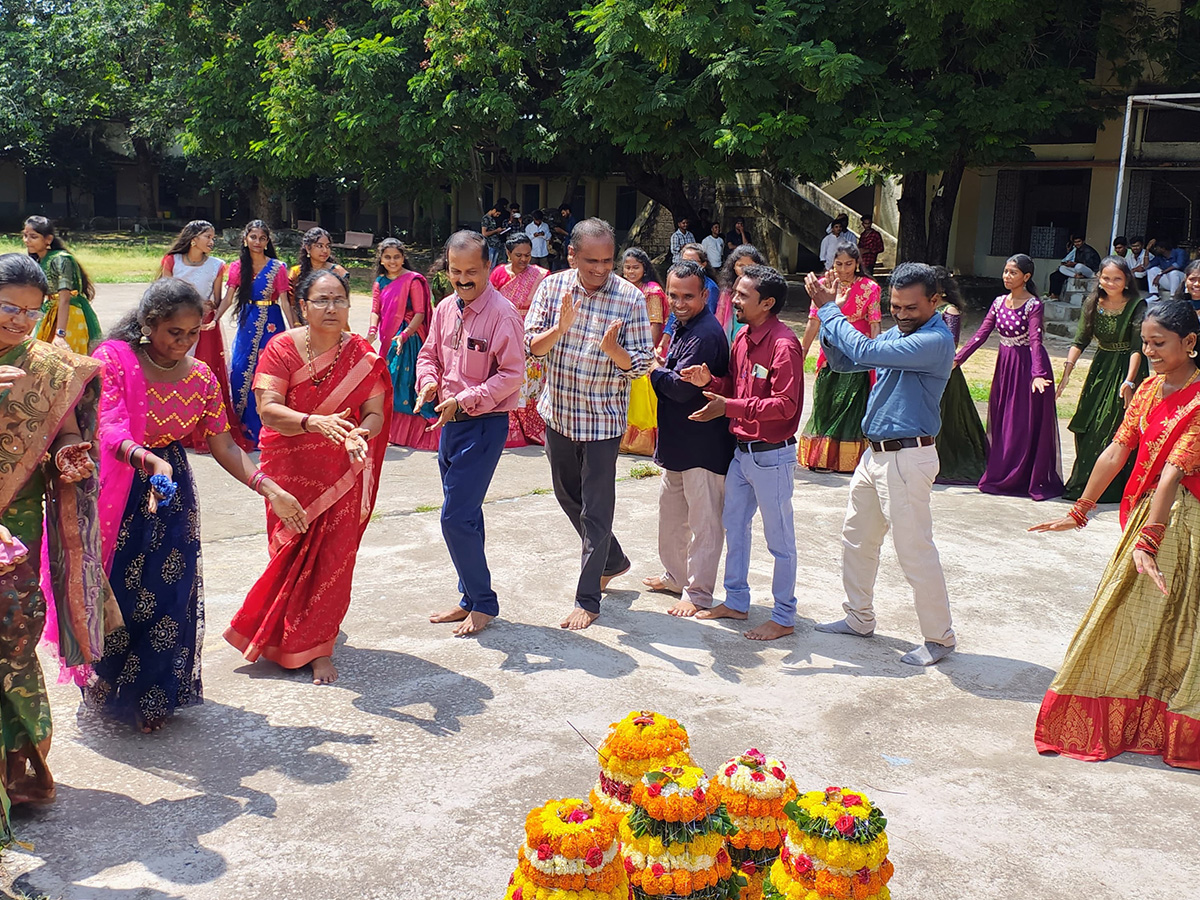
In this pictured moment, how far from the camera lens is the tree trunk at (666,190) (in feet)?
72.4

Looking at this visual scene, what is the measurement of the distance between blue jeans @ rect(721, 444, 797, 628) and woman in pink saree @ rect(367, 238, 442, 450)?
4010 millimetres

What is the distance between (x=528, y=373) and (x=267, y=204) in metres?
27.3

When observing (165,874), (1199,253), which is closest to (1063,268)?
(1199,253)

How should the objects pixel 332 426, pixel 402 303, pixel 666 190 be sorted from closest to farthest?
pixel 332 426 → pixel 402 303 → pixel 666 190

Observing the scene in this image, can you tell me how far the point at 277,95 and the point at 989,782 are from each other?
66.9 feet

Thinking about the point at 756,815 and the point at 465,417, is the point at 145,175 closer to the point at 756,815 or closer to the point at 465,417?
the point at 465,417

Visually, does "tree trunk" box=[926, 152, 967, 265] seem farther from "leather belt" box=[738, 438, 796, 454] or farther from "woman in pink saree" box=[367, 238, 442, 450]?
"leather belt" box=[738, 438, 796, 454]

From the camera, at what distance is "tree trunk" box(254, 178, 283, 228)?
32281 mm

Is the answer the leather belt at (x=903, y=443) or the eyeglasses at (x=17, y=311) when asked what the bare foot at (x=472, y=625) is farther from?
the eyeglasses at (x=17, y=311)

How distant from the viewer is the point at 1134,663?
4102 millimetres

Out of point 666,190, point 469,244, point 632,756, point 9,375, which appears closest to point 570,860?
point 632,756

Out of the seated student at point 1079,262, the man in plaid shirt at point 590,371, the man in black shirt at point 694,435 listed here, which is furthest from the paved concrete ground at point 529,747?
the seated student at point 1079,262

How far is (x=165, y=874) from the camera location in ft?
10.3

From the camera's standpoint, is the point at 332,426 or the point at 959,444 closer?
the point at 332,426
